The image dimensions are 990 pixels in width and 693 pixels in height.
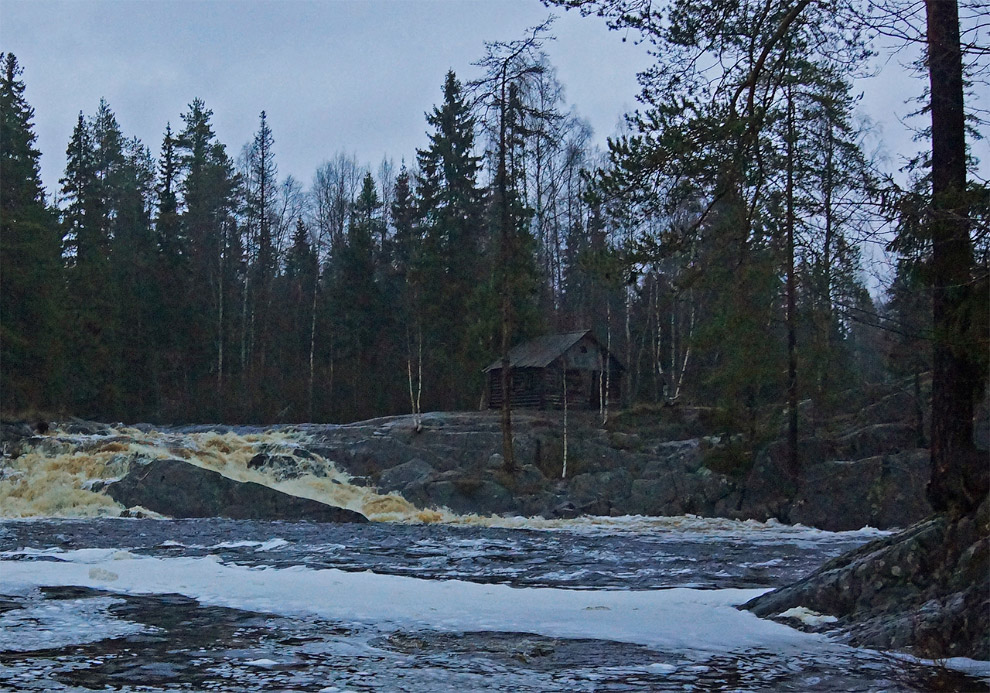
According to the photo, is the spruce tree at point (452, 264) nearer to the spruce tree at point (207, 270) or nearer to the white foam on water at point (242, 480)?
the spruce tree at point (207, 270)

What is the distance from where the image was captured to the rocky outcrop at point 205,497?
850 inches

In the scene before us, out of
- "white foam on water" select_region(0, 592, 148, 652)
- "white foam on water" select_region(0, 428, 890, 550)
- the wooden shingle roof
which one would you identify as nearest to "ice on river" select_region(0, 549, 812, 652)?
"white foam on water" select_region(0, 592, 148, 652)

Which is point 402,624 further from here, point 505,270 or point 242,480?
point 505,270

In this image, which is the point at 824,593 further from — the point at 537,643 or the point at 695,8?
the point at 695,8

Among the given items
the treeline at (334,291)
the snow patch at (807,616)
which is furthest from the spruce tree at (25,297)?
the snow patch at (807,616)

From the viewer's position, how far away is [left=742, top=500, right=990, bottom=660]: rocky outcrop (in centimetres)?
626

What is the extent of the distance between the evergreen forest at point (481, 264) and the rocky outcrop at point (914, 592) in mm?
1295

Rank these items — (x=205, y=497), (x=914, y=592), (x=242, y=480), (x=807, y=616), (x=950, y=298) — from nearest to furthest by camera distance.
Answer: (x=914, y=592)
(x=807, y=616)
(x=950, y=298)
(x=205, y=497)
(x=242, y=480)

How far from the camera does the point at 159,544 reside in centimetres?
1494

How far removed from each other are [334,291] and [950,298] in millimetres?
41645

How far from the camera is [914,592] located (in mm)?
7090

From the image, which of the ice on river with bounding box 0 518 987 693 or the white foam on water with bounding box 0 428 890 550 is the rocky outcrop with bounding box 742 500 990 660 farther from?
the white foam on water with bounding box 0 428 890 550

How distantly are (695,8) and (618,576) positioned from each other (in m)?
6.55

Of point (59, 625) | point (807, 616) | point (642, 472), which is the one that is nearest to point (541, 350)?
point (642, 472)
